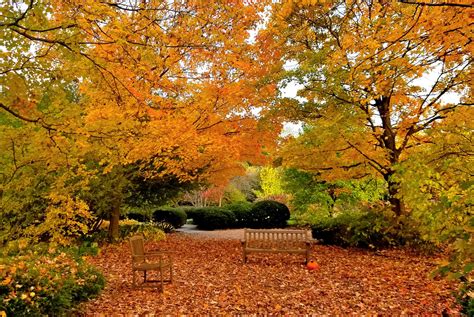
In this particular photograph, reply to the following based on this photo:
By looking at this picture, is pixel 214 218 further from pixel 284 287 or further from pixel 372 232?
pixel 284 287

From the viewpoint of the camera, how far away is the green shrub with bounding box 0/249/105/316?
3.93 m

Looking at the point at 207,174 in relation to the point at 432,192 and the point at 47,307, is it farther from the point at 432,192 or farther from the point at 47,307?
the point at 47,307

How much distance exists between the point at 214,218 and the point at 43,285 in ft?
58.5

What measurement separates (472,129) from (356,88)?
280cm

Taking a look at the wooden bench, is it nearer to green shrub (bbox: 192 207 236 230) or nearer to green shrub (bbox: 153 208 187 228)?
green shrub (bbox: 192 207 236 230)

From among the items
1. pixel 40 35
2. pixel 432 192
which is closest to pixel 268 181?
pixel 432 192

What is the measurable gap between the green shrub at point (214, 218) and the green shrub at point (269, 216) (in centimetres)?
124

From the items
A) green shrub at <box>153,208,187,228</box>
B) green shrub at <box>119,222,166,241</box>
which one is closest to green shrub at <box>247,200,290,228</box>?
green shrub at <box>153,208,187,228</box>

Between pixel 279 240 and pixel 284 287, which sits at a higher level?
pixel 279 240

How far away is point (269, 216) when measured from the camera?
2277cm

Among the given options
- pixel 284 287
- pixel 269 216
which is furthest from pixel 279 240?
pixel 269 216

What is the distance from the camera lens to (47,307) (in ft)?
14.0

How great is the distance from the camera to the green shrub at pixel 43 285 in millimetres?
3934

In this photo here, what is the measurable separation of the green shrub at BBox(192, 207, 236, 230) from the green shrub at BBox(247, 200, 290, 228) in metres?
1.24
